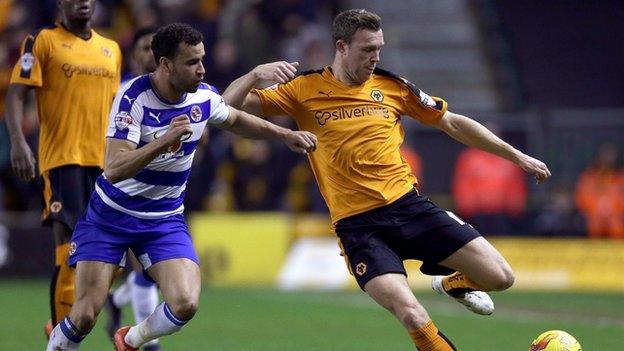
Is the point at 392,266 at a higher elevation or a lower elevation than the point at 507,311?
higher

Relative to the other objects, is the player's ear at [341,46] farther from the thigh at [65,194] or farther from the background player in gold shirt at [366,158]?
the thigh at [65,194]

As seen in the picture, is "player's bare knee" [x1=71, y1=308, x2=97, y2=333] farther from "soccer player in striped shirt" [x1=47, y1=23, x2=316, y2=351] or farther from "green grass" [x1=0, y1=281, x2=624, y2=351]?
"green grass" [x1=0, y1=281, x2=624, y2=351]

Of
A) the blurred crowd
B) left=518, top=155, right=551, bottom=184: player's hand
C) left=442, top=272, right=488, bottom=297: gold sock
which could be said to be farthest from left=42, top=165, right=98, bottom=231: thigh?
the blurred crowd

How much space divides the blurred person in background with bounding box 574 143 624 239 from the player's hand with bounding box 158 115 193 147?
13.7 metres

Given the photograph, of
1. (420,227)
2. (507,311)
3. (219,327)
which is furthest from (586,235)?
(420,227)

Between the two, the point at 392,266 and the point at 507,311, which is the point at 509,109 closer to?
the point at 507,311

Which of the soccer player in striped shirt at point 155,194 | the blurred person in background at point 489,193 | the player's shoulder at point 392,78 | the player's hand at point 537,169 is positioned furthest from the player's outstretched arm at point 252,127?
the blurred person in background at point 489,193

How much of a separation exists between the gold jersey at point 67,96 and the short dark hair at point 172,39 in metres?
1.62

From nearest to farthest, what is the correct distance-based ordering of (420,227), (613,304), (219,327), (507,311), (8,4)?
(420,227), (219,327), (507,311), (613,304), (8,4)

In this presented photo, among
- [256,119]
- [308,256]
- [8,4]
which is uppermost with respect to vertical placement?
[256,119]

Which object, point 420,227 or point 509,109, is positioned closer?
point 420,227

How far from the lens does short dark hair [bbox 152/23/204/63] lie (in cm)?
855

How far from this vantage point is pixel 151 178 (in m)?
8.87

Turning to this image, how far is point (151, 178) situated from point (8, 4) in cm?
1427
